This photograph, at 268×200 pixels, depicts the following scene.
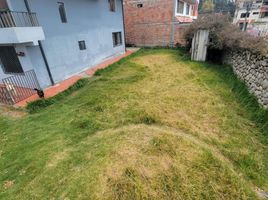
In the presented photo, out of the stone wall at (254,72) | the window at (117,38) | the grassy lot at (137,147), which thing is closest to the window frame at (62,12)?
the grassy lot at (137,147)

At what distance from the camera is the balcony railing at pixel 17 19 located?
5023mm

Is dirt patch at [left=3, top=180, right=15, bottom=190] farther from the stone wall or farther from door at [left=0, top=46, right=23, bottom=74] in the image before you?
the stone wall

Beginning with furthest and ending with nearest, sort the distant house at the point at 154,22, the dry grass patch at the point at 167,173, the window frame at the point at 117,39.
Answer: the distant house at the point at 154,22
the window frame at the point at 117,39
the dry grass patch at the point at 167,173

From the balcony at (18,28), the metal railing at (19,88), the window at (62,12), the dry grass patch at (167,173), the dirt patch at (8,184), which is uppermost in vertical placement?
the window at (62,12)

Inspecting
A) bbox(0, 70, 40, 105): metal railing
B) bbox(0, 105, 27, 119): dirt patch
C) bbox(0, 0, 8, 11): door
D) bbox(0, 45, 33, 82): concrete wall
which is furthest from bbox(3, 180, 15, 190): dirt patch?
bbox(0, 0, 8, 11): door

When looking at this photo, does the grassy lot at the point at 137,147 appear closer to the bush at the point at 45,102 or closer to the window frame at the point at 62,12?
the bush at the point at 45,102

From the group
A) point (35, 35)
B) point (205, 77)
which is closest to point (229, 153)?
point (205, 77)

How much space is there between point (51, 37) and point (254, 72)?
776cm

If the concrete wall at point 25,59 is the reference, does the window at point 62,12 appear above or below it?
above

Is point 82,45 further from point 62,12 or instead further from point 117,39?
point 117,39

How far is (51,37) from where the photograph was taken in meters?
6.89

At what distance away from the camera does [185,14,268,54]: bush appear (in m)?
5.61

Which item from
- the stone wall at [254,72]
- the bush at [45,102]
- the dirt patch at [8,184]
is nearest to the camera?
the dirt patch at [8,184]

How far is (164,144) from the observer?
11.6 ft
